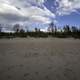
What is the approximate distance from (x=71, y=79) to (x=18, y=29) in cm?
8784

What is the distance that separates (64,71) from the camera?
7.60 m

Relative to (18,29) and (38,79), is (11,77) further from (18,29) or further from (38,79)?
(18,29)

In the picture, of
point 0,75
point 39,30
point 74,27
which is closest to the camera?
point 0,75


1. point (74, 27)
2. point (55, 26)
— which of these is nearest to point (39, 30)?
point (55, 26)

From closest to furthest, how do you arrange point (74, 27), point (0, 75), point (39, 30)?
point (0, 75)
point (74, 27)
point (39, 30)

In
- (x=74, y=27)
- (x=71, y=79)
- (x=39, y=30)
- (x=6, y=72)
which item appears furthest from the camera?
(x=39, y=30)

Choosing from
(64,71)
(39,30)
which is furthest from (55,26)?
(64,71)

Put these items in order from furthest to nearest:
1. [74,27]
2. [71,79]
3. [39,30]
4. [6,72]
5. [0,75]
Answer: [39,30] < [74,27] < [6,72] < [0,75] < [71,79]

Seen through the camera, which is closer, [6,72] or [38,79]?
[38,79]

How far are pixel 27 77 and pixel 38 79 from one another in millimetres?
543

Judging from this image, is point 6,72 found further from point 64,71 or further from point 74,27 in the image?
point 74,27

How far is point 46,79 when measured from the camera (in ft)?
21.0

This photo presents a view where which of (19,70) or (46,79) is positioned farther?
(19,70)

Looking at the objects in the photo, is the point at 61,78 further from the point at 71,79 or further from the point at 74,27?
the point at 74,27
